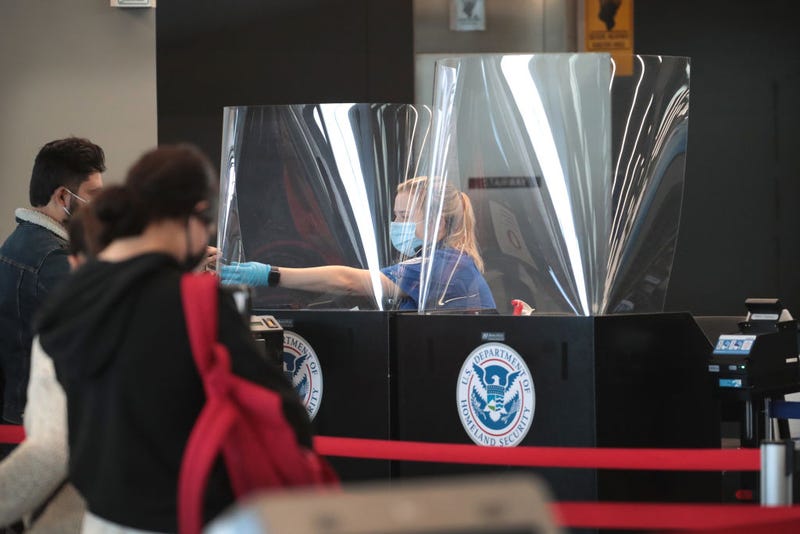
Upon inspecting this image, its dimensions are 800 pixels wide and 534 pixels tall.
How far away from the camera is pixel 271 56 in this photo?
8016 mm

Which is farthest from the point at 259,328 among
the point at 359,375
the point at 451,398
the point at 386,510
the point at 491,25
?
the point at 491,25

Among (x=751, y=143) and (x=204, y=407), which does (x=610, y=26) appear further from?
(x=204, y=407)

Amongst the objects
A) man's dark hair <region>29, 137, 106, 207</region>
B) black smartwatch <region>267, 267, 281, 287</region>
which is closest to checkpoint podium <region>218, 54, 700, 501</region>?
black smartwatch <region>267, 267, 281, 287</region>

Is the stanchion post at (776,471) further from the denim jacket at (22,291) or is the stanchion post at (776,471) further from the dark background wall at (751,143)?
the dark background wall at (751,143)

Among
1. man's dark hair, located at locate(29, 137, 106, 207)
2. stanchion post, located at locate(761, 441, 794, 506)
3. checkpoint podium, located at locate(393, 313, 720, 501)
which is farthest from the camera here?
checkpoint podium, located at locate(393, 313, 720, 501)

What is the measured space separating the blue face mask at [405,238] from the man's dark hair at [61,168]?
1332 millimetres

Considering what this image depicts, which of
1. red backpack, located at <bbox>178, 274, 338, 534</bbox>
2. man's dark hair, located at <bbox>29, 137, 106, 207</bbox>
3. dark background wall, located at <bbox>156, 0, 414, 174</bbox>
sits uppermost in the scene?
dark background wall, located at <bbox>156, 0, 414, 174</bbox>

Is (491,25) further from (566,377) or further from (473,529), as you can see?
(473,529)

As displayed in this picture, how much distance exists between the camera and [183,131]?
7.94 meters

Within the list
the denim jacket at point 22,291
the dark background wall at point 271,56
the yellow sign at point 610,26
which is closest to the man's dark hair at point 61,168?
the denim jacket at point 22,291

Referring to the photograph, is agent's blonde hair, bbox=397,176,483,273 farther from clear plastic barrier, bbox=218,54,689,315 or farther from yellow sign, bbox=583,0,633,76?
yellow sign, bbox=583,0,633,76

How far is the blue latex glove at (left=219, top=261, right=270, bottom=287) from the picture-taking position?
15.8 feet

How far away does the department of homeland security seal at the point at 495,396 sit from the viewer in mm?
4074

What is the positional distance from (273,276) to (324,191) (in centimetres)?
42
